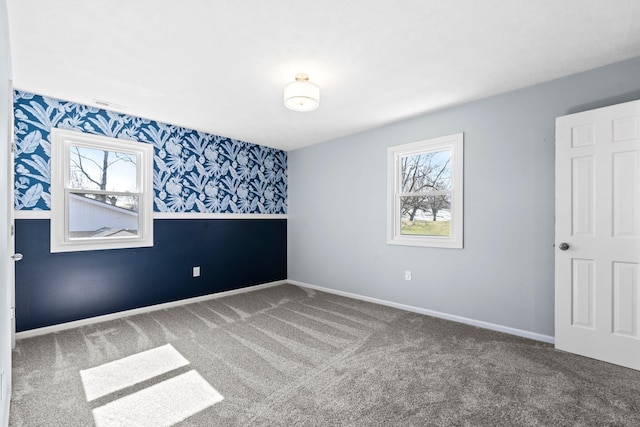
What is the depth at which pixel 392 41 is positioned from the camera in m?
2.20

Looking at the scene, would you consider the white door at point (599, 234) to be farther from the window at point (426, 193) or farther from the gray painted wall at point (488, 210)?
the window at point (426, 193)

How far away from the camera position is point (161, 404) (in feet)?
6.39

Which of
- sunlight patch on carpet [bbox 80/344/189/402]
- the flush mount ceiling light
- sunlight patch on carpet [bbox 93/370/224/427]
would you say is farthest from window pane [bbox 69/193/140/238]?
the flush mount ceiling light

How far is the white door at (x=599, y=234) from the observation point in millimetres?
2365

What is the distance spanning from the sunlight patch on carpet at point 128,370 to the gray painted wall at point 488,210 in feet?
8.58

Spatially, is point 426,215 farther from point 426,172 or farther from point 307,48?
point 307,48

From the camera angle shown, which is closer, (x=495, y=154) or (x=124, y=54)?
(x=124, y=54)

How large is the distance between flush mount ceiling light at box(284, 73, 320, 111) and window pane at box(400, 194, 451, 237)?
1.97 meters

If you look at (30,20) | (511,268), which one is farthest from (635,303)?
(30,20)

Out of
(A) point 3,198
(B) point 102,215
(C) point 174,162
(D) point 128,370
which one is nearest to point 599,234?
(D) point 128,370

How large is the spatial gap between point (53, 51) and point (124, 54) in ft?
1.70

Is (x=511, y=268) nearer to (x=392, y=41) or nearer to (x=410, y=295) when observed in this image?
(x=410, y=295)

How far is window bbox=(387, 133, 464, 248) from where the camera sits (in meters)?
3.48

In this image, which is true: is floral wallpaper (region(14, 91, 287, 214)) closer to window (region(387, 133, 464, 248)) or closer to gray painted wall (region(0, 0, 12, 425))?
gray painted wall (region(0, 0, 12, 425))
